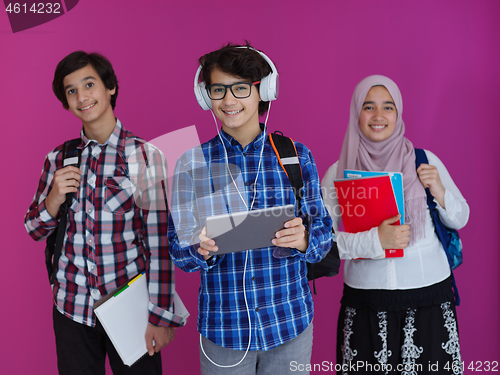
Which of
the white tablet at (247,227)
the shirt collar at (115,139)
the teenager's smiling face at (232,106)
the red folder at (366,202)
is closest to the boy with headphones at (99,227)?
the shirt collar at (115,139)

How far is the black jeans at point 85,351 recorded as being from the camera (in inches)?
71.4

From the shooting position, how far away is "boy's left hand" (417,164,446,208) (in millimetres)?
2035

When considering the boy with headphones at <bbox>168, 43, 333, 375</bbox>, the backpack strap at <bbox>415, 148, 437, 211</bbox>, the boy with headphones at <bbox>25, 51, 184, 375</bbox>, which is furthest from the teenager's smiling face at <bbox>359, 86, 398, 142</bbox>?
the boy with headphones at <bbox>25, 51, 184, 375</bbox>

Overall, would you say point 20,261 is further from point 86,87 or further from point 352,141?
point 352,141

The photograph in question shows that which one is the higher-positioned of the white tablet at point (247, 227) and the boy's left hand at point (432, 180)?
the white tablet at point (247, 227)

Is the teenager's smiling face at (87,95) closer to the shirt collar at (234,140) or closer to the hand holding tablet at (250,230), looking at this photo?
the shirt collar at (234,140)

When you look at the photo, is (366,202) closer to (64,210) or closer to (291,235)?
(291,235)

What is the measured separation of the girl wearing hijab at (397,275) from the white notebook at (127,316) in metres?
0.90

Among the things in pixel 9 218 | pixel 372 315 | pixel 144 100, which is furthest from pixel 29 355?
pixel 372 315

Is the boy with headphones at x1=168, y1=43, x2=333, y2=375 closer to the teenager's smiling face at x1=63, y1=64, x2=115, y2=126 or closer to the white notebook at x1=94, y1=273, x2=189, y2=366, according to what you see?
the white notebook at x1=94, y1=273, x2=189, y2=366

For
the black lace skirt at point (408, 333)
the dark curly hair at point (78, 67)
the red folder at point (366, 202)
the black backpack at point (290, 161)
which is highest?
the dark curly hair at point (78, 67)

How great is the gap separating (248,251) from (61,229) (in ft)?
2.74

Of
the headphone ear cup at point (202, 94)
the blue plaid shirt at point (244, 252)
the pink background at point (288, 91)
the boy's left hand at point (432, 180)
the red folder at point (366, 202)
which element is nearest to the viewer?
the blue plaid shirt at point (244, 252)

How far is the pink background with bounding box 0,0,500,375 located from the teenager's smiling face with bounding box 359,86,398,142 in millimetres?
728
